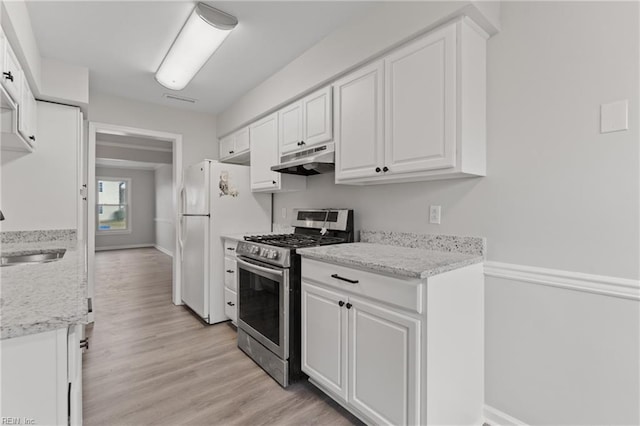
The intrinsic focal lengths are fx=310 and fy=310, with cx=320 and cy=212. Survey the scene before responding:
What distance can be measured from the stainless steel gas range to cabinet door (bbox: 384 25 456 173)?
32.0 inches

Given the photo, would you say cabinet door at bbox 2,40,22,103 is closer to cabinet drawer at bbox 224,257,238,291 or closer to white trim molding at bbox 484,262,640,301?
cabinet drawer at bbox 224,257,238,291

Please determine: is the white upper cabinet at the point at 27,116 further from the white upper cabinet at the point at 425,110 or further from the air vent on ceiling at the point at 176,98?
the white upper cabinet at the point at 425,110

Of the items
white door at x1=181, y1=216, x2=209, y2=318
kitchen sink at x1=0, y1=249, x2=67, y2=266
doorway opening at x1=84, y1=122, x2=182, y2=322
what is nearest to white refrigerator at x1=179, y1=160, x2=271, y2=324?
white door at x1=181, y1=216, x2=209, y2=318

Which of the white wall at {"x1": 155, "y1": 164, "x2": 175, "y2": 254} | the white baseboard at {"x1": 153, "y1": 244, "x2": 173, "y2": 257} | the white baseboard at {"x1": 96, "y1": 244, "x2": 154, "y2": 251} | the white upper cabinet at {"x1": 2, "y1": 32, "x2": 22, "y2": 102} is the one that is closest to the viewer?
the white upper cabinet at {"x1": 2, "y1": 32, "x2": 22, "y2": 102}

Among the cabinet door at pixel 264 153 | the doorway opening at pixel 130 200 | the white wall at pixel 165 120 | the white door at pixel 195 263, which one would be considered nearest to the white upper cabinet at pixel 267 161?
the cabinet door at pixel 264 153

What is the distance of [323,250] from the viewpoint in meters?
2.01

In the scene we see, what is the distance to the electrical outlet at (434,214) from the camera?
2004 millimetres

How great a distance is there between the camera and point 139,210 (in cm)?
935

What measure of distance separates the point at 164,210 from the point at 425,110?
27.6 ft

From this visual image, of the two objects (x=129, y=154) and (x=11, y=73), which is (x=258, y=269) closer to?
(x=11, y=73)

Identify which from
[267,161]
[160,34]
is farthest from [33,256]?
[267,161]

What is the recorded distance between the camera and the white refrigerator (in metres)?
3.26

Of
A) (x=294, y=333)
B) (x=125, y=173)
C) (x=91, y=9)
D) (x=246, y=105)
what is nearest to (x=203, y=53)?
(x=91, y=9)

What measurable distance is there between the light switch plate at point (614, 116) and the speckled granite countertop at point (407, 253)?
0.77 metres
